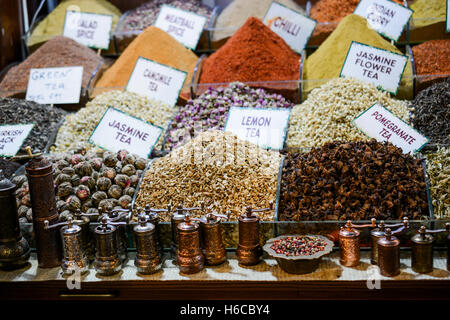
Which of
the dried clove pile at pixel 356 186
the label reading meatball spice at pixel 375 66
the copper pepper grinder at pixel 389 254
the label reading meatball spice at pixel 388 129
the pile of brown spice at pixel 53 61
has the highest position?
the pile of brown spice at pixel 53 61

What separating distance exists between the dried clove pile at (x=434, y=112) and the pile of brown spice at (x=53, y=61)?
1856mm

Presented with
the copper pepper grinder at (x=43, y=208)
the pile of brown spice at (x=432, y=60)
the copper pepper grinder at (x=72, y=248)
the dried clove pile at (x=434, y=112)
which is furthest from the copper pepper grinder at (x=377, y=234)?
the pile of brown spice at (x=432, y=60)

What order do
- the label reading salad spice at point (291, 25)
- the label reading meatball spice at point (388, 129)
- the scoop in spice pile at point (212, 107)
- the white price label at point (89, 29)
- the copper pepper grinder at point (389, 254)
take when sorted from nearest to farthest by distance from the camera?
the copper pepper grinder at point (389, 254) → the label reading meatball spice at point (388, 129) → the scoop in spice pile at point (212, 107) → the label reading salad spice at point (291, 25) → the white price label at point (89, 29)

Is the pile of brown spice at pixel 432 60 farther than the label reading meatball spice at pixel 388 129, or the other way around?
the pile of brown spice at pixel 432 60

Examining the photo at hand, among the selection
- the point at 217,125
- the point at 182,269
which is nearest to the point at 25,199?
the point at 182,269

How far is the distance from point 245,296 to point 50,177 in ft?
2.48

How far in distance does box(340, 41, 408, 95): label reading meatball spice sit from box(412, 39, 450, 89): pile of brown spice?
6.1 inches

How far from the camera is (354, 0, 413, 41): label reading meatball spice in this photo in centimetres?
298

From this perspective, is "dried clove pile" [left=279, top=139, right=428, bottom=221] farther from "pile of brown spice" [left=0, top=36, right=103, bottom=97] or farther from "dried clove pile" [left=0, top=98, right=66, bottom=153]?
"pile of brown spice" [left=0, top=36, right=103, bottom=97]

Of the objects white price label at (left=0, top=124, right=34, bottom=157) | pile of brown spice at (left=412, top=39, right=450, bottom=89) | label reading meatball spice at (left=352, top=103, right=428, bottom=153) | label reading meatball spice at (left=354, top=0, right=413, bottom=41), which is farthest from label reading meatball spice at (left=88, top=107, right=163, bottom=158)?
label reading meatball spice at (left=354, top=0, right=413, bottom=41)

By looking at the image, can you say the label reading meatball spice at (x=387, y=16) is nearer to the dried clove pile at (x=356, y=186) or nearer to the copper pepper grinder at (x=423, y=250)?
the dried clove pile at (x=356, y=186)

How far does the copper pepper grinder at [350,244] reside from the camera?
1578 millimetres

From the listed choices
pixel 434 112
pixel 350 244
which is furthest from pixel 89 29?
pixel 350 244

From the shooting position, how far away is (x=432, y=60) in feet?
8.94
